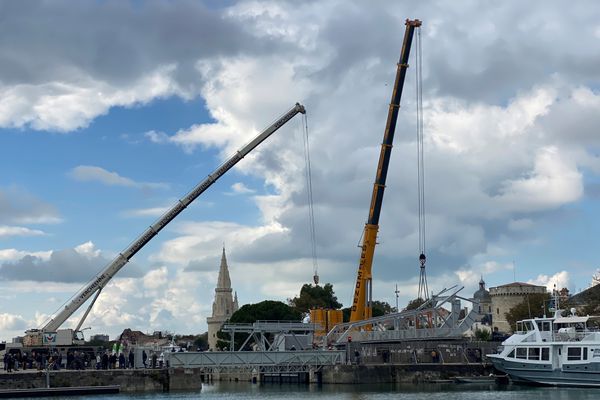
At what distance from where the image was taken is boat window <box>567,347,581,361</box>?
65.1 m

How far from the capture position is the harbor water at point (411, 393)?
56438mm

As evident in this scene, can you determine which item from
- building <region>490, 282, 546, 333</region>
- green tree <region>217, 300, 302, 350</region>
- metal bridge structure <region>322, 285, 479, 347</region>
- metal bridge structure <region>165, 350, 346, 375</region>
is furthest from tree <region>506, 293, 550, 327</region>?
metal bridge structure <region>165, 350, 346, 375</region>

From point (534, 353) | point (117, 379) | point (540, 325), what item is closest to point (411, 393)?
point (534, 353)

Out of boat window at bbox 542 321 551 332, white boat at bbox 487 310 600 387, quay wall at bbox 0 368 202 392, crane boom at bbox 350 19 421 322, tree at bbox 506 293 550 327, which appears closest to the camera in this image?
quay wall at bbox 0 368 202 392

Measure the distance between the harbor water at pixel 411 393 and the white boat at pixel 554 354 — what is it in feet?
4.48

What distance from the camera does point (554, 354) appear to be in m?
66.5

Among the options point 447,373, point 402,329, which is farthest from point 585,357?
point 402,329

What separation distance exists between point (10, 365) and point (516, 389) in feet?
120

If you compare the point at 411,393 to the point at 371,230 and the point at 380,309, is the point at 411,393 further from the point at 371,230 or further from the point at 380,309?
the point at 380,309

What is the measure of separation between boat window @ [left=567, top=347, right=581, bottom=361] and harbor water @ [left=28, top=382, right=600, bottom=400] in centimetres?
267

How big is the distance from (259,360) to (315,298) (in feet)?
272

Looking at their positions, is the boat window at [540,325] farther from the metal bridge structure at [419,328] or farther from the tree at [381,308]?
the tree at [381,308]

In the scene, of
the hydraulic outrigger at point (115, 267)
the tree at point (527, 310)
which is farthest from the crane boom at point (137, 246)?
the tree at point (527, 310)

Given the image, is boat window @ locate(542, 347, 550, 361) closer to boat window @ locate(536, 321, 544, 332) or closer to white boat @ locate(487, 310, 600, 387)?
white boat @ locate(487, 310, 600, 387)
